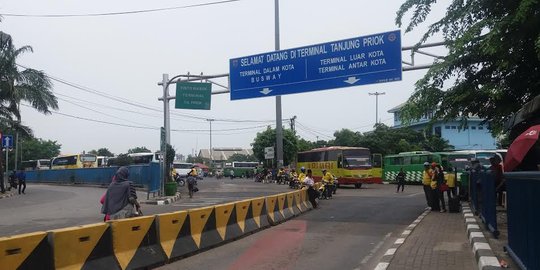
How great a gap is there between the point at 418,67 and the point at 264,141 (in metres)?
39.9

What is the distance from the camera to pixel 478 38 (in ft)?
33.8

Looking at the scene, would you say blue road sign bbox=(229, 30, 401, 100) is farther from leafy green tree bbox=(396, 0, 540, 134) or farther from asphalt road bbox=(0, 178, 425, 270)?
leafy green tree bbox=(396, 0, 540, 134)

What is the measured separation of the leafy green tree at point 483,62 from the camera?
9.34 m

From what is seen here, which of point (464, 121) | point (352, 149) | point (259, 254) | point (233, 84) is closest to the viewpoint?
point (259, 254)

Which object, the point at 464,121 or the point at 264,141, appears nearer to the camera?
the point at 464,121

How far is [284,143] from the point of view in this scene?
2341 inches

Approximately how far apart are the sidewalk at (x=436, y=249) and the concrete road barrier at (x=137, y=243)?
358cm

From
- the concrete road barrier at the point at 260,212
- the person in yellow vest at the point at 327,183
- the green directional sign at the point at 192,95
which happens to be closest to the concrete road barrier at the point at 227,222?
the concrete road barrier at the point at 260,212

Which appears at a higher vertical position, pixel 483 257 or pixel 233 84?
pixel 233 84

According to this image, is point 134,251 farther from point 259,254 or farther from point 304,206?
point 304,206

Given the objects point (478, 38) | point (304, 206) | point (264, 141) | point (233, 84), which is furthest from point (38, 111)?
point (264, 141)

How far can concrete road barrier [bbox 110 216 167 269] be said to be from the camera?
725 centimetres

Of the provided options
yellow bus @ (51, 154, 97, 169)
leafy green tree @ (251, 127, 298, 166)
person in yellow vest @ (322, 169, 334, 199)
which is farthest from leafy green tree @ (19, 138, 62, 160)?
person in yellow vest @ (322, 169, 334, 199)

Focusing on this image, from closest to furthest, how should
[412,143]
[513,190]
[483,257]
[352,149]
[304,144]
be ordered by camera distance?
[513,190], [483,257], [352,149], [412,143], [304,144]
